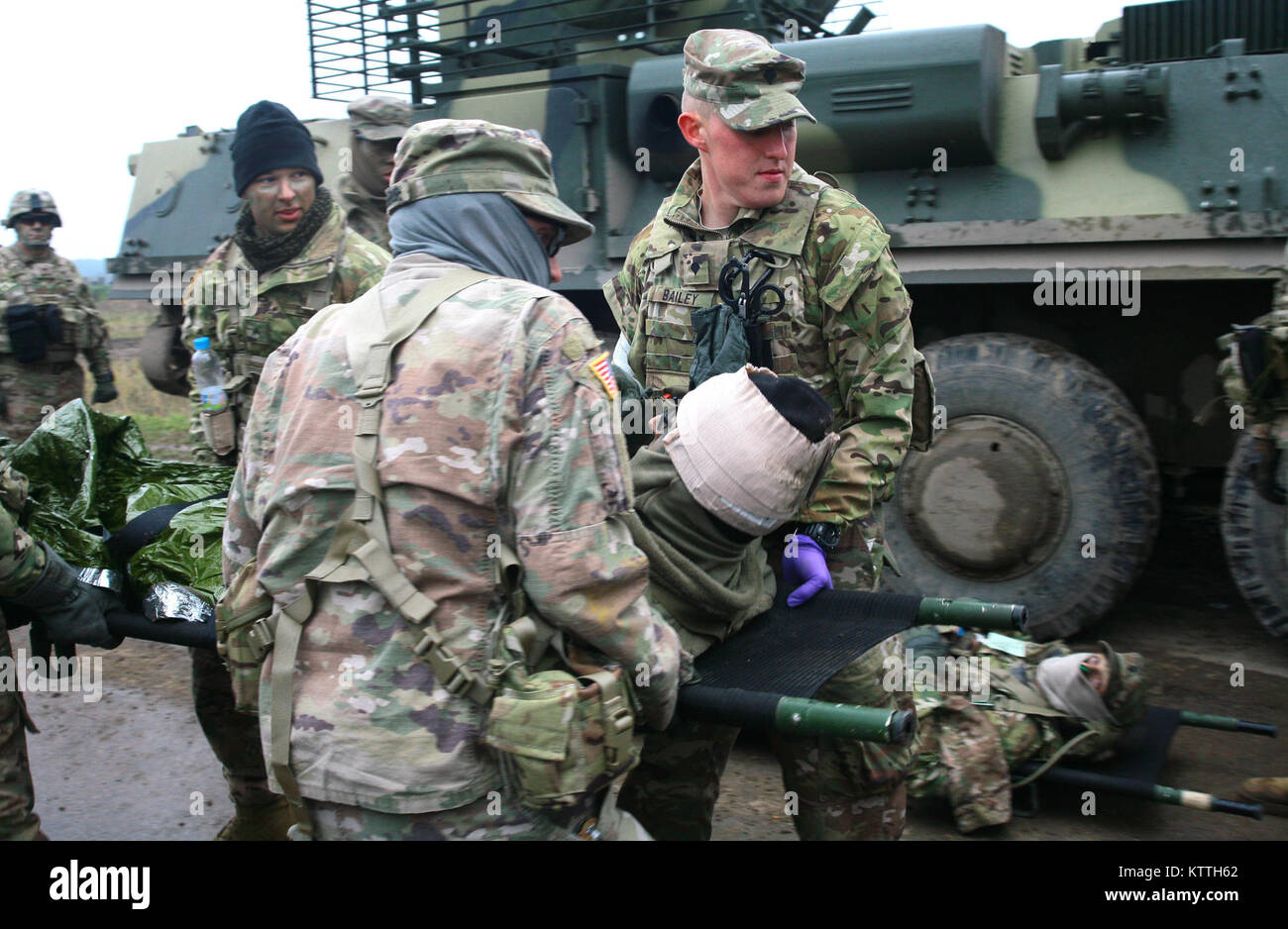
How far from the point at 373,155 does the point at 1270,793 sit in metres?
4.86

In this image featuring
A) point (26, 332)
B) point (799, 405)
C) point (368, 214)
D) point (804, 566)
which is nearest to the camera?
point (799, 405)

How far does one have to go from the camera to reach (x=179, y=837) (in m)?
3.76

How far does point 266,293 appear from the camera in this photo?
3.97m

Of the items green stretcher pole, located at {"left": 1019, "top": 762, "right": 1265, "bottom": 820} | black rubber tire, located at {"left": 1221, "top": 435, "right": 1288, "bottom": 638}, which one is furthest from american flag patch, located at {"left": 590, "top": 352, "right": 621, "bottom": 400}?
black rubber tire, located at {"left": 1221, "top": 435, "right": 1288, "bottom": 638}

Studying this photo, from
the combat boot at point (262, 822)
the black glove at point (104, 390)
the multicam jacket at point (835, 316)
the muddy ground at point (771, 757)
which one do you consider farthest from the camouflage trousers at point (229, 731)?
the black glove at point (104, 390)

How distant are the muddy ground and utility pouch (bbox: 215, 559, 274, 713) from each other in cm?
188

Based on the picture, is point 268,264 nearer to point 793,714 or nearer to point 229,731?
point 229,731

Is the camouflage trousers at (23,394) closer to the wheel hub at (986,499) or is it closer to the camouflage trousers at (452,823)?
the wheel hub at (986,499)

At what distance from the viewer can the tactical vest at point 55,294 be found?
7047mm

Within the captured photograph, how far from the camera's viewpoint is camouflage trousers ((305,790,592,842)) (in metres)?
1.86

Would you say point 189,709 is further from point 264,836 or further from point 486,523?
point 486,523

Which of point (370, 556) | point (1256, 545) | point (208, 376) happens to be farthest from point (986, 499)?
point (370, 556)

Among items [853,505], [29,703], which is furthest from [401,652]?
[29,703]

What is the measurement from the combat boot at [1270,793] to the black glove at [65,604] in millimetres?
3232
